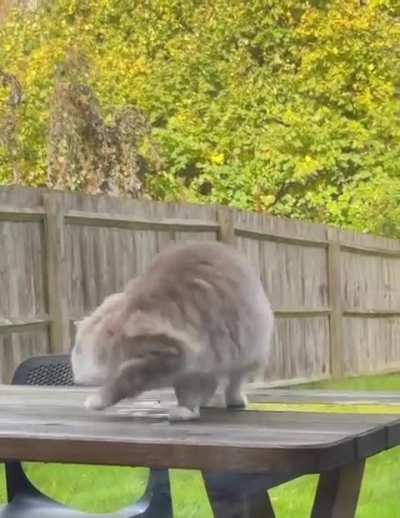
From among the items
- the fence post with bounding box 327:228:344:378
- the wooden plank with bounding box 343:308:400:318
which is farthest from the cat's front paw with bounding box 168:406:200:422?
the wooden plank with bounding box 343:308:400:318

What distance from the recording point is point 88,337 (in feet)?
4.75

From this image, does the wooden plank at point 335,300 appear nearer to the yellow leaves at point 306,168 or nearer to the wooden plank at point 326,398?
the yellow leaves at point 306,168

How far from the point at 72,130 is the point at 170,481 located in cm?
466

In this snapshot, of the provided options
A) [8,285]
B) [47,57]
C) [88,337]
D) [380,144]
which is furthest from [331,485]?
[47,57]

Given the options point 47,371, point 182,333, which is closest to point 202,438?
point 182,333

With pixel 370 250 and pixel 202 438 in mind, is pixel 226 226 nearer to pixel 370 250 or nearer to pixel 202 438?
pixel 370 250

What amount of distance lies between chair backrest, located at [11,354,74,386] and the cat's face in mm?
766

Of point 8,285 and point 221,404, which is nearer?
point 221,404

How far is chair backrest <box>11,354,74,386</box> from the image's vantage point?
226cm

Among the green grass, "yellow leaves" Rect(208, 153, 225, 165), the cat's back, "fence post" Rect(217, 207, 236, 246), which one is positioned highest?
"yellow leaves" Rect(208, 153, 225, 165)

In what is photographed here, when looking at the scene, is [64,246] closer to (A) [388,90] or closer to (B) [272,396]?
(B) [272,396]

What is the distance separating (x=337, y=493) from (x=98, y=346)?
1.06 feet

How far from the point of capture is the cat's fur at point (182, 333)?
4.46 ft

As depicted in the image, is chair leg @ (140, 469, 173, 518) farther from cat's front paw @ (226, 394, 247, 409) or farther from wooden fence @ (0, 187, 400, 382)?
wooden fence @ (0, 187, 400, 382)
